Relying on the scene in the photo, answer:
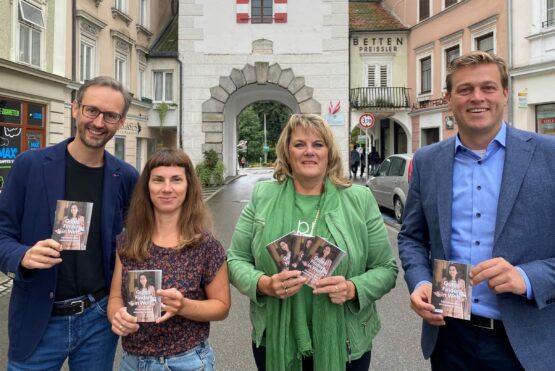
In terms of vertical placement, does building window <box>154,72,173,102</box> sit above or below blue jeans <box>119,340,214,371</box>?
above

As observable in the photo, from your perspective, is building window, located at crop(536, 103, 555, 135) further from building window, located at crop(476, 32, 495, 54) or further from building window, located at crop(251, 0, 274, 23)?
building window, located at crop(251, 0, 274, 23)

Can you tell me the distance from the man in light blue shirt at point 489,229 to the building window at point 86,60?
16727 millimetres

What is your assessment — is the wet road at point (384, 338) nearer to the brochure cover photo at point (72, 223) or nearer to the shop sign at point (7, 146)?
the brochure cover photo at point (72, 223)

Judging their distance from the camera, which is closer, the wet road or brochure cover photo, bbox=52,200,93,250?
brochure cover photo, bbox=52,200,93,250

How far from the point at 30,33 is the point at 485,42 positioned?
16.3 meters

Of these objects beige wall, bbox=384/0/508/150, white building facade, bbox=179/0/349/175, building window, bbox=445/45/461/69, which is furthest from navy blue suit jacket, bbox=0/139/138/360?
building window, bbox=445/45/461/69

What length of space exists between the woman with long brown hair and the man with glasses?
0.69ft

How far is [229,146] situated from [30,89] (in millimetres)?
13592

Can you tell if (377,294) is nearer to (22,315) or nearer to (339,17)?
(22,315)

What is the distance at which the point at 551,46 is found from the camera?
598 inches

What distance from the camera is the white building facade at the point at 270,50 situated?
2169 centimetres

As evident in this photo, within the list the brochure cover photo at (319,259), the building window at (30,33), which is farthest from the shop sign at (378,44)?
the brochure cover photo at (319,259)

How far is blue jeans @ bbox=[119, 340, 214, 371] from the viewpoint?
90.1 inches

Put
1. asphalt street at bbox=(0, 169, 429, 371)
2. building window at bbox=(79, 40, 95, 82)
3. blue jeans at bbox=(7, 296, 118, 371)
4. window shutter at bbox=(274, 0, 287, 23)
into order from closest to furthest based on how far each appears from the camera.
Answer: blue jeans at bbox=(7, 296, 118, 371), asphalt street at bbox=(0, 169, 429, 371), building window at bbox=(79, 40, 95, 82), window shutter at bbox=(274, 0, 287, 23)
